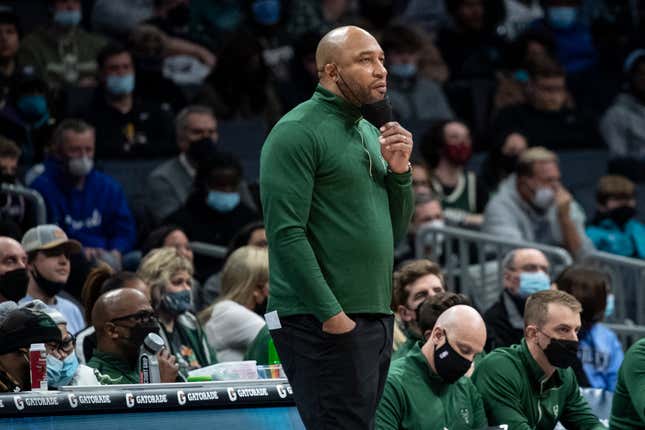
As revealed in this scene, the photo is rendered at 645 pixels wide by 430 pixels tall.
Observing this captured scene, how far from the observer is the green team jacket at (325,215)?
201 inches

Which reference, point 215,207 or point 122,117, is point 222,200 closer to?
point 215,207

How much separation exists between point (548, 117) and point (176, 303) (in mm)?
5891

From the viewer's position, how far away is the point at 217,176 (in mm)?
10742

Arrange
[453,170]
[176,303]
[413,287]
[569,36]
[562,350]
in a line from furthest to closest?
[569,36], [453,170], [176,303], [413,287], [562,350]

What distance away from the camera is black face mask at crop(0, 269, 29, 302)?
7.97 meters

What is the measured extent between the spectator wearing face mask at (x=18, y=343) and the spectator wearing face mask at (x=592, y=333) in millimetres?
3427

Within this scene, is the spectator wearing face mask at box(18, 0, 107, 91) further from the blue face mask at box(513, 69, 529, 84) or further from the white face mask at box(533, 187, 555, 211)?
the blue face mask at box(513, 69, 529, 84)

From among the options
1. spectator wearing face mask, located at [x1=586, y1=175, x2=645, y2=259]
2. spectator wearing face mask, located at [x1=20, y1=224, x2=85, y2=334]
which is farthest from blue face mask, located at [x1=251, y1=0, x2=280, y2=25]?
spectator wearing face mask, located at [x1=20, y1=224, x2=85, y2=334]

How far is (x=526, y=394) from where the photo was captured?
7270 millimetres

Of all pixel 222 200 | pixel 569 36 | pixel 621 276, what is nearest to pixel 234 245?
pixel 222 200

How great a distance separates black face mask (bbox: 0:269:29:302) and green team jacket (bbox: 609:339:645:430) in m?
2.98

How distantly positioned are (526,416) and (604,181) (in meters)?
5.03

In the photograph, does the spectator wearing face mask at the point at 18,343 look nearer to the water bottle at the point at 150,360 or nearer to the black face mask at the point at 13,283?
the water bottle at the point at 150,360

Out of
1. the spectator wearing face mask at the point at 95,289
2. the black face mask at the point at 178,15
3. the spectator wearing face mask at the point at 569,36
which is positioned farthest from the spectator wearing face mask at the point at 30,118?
the spectator wearing face mask at the point at 569,36
